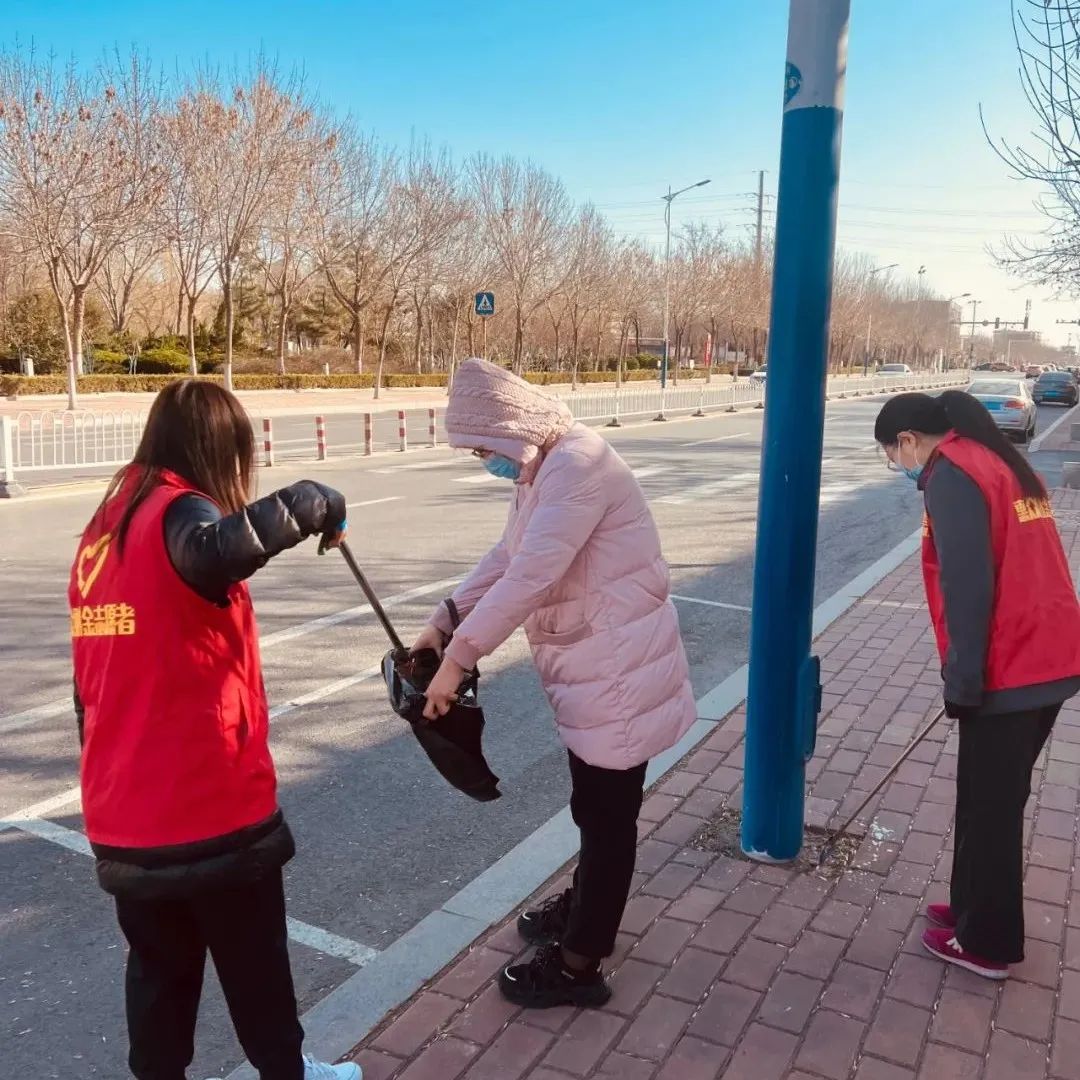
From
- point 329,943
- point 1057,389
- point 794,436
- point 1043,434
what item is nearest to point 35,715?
point 329,943

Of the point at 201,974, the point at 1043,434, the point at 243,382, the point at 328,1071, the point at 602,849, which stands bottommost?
the point at 328,1071

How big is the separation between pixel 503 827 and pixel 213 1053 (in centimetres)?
157

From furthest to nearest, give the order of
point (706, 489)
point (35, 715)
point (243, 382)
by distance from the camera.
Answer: point (243, 382)
point (706, 489)
point (35, 715)

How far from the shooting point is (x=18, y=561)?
8.90 meters

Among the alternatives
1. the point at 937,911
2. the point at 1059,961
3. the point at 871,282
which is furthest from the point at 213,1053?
the point at 871,282

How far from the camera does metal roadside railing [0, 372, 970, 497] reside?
14.7 meters

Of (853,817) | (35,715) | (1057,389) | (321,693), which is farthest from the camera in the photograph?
(1057,389)

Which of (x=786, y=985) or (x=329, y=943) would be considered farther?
(x=329, y=943)

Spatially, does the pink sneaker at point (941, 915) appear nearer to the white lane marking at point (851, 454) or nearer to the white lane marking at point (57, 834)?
the white lane marking at point (57, 834)

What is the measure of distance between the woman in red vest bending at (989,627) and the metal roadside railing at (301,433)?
4.89ft

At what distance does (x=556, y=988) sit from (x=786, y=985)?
664 millimetres

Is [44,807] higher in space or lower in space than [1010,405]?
lower

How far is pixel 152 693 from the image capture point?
2025mm

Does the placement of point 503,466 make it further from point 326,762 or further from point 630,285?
point 630,285
